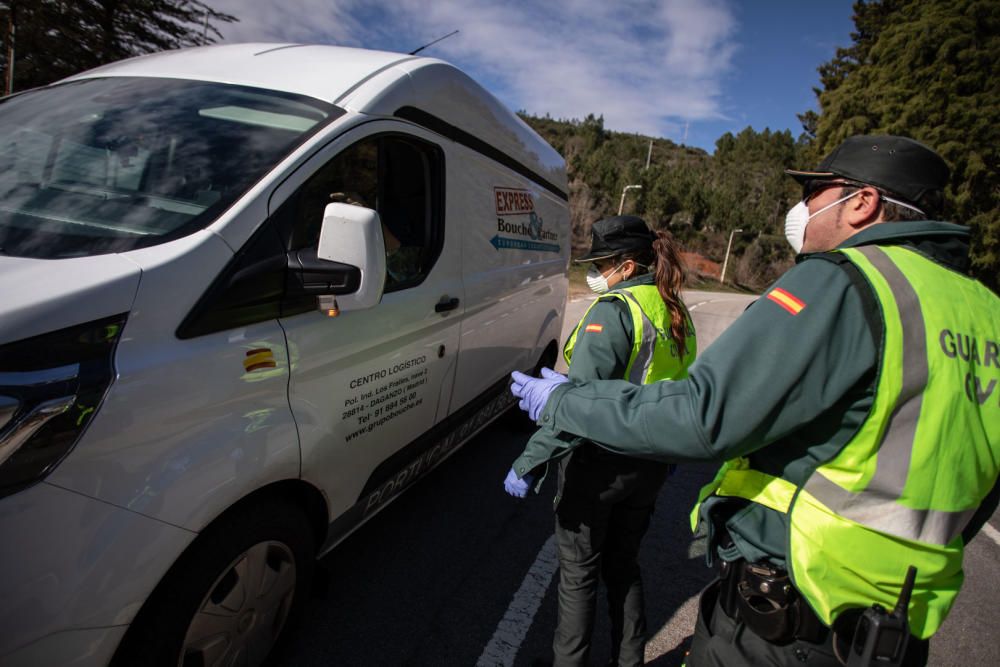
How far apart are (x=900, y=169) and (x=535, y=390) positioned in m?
1.06

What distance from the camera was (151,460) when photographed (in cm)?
131

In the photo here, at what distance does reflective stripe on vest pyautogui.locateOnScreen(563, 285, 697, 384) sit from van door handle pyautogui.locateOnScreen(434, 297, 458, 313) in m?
0.70

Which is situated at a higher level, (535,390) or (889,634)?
(535,390)

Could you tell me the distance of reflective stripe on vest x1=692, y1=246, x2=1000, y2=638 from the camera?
3.19ft

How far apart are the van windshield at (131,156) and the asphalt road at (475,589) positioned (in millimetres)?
1603

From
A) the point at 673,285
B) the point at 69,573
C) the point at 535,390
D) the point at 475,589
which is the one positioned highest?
the point at 673,285

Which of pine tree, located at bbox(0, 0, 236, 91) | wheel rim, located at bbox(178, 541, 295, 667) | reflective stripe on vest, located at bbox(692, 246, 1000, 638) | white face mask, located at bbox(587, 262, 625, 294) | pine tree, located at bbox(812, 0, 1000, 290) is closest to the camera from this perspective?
reflective stripe on vest, located at bbox(692, 246, 1000, 638)

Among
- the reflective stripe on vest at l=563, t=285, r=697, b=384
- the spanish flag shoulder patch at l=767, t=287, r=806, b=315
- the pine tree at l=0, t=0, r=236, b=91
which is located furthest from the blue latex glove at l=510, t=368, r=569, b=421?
the pine tree at l=0, t=0, r=236, b=91

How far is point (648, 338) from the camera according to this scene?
76.4 inches

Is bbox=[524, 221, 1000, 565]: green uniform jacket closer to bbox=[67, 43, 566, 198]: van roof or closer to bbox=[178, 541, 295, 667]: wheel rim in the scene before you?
bbox=[178, 541, 295, 667]: wheel rim

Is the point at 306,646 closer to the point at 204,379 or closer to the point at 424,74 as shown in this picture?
the point at 204,379

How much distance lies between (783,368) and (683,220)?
49.1 metres

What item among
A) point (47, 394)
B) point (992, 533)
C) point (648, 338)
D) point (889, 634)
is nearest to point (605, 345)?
point (648, 338)

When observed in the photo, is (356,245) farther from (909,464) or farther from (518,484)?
(909,464)
